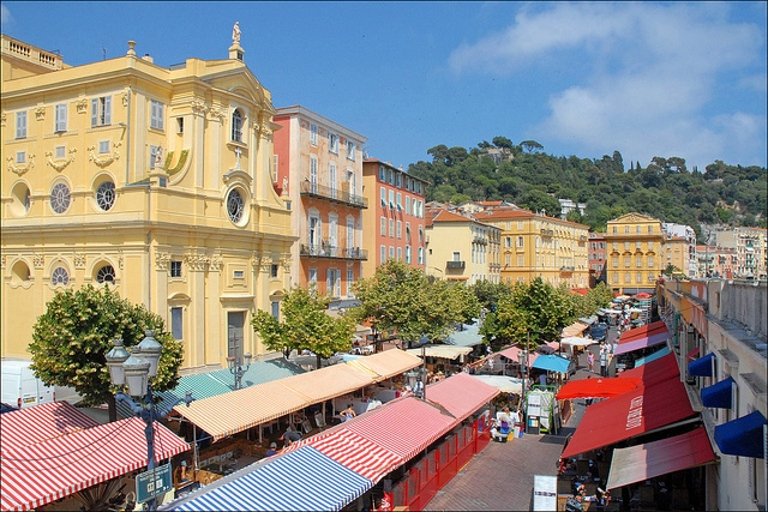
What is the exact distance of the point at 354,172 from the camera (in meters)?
47.4

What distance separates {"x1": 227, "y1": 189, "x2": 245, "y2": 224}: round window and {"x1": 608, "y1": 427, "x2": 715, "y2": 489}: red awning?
64.0 ft

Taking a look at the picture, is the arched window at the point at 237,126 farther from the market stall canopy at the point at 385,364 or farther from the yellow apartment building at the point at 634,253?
the yellow apartment building at the point at 634,253

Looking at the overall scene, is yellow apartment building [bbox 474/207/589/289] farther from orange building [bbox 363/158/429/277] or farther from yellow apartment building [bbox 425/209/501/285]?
orange building [bbox 363/158/429/277]

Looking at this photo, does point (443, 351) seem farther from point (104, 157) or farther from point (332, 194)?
point (104, 157)

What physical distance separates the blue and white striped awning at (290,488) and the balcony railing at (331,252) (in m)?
28.0

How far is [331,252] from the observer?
43781mm

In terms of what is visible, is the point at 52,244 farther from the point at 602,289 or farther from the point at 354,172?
the point at 602,289

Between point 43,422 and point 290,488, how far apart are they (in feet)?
21.3

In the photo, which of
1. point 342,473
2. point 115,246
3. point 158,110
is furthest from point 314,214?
point 342,473

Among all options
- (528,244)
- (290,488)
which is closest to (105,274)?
(290,488)

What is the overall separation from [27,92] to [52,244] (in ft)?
12.8

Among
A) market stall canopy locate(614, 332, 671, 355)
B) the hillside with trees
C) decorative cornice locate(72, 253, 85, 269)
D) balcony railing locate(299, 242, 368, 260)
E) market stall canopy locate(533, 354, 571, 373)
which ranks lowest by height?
market stall canopy locate(533, 354, 571, 373)

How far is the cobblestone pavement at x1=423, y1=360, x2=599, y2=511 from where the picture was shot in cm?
1639

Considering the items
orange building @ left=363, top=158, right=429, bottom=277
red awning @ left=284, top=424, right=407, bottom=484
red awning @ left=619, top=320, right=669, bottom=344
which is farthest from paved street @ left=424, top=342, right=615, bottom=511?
orange building @ left=363, top=158, right=429, bottom=277
